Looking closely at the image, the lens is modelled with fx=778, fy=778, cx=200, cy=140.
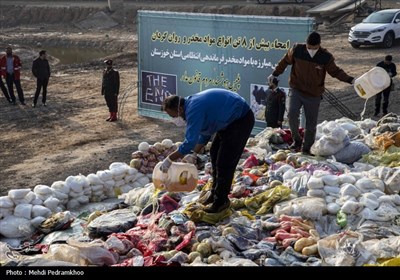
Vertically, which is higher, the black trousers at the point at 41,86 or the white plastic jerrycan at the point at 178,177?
the white plastic jerrycan at the point at 178,177

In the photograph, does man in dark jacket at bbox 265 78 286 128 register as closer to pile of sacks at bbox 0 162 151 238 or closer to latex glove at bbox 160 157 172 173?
pile of sacks at bbox 0 162 151 238

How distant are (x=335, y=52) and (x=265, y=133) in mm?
14492

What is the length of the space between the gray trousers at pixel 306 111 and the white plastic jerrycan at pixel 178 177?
198cm

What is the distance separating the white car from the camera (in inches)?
952

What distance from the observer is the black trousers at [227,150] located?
7.32 meters

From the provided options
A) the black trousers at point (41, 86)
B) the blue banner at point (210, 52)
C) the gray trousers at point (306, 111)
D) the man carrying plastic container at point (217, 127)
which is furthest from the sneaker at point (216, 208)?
the black trousers at point (41, 86)

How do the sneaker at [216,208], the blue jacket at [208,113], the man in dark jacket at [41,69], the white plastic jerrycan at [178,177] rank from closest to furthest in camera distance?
the blue jacket at [208,113], the sneaker at [216,208], the white plastic jerrycan at [178,177], the man in dark jacket at [41,69]

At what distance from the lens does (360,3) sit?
102ft

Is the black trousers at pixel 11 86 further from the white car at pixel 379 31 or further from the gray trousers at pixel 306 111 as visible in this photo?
the white car at pixel 379 31

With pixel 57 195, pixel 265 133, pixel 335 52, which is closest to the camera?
pixel 57 195
